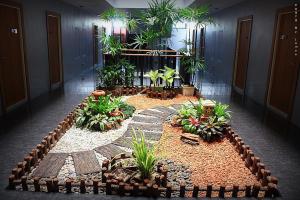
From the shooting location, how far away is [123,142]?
3.62m

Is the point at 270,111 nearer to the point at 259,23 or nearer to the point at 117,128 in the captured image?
the point at 259,23

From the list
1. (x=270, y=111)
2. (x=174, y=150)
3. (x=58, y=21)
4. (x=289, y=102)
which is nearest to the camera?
(x=174, y=150)

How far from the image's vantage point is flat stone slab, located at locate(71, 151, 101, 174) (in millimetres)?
2838

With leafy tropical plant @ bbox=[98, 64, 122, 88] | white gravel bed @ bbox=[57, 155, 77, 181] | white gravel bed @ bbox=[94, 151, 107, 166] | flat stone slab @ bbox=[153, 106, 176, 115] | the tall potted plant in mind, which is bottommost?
white gravel bed @ bbox=[57, 155, 77, 181]

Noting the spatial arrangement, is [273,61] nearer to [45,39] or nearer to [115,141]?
[115,141]

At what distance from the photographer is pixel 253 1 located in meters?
Result: 6.50

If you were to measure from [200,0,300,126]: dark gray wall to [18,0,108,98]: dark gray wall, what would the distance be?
16.6 feet

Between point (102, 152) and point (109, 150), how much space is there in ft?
0.33

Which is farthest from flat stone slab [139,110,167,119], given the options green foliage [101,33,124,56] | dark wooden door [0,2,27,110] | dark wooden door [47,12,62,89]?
dark wooden door [47,12,62,89]

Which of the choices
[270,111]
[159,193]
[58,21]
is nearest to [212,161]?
[159,193]

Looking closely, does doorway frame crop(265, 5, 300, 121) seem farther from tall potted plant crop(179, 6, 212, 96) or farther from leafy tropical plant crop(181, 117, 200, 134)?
leafy tropical plant crop(181, 117, 200, 134)

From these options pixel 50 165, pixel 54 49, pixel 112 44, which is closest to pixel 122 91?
pixel 112 44

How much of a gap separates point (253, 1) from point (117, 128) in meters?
4.85

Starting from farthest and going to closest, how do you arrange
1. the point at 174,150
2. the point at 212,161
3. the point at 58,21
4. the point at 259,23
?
the point at 58,21
the point at 259,23
the point at 174,150
the point at 212,161
